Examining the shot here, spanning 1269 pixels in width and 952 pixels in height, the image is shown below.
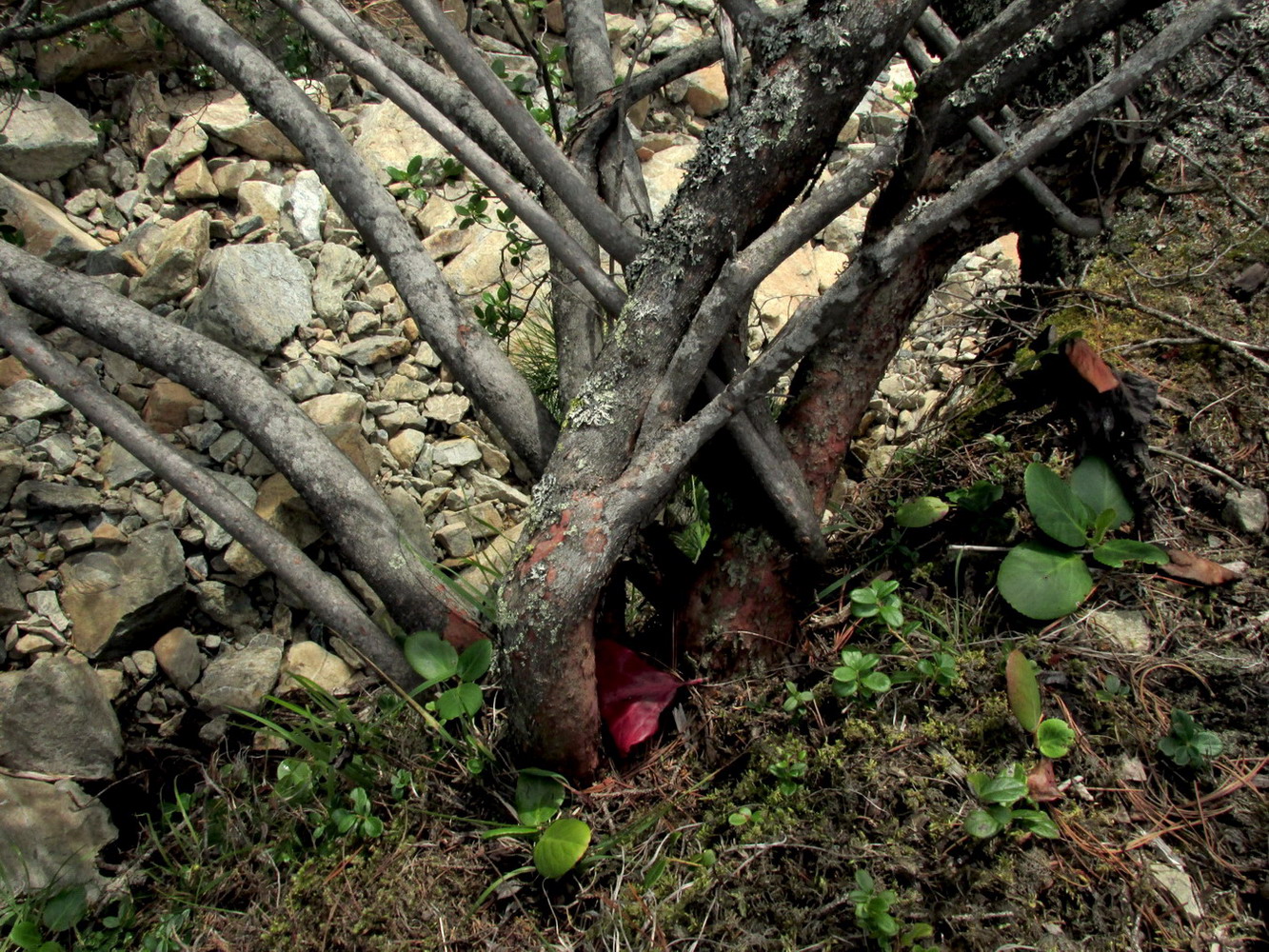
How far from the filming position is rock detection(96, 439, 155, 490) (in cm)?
275

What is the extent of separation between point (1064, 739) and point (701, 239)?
47.3 inches

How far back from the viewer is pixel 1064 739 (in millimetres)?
1675

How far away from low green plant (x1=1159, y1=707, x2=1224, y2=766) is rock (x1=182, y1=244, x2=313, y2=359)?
284 cm

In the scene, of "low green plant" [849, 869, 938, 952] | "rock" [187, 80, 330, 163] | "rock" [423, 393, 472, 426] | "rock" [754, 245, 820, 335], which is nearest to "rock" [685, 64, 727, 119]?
"rock" [754, 245, 820, 335]

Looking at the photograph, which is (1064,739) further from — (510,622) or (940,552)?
(510,622)

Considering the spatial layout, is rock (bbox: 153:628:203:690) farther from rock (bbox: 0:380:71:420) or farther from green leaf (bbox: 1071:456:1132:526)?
green leaf (bbox: 1071:456:1132:526)

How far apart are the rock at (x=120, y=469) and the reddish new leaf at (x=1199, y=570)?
2788 millimetres

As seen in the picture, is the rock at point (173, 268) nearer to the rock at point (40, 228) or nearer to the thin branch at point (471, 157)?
the rock at point (40, 228)

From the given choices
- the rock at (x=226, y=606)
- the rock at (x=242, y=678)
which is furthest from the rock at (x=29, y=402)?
the rock at (x=242, y=678)

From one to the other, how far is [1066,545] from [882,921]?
889 millimetres


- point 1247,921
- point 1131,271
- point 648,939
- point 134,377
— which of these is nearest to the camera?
point 1247,921

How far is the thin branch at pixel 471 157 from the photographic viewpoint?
6.71ft

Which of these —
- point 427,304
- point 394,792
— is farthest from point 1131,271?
point 394,792

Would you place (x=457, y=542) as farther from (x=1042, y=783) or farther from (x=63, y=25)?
(x=1042, y=783)
